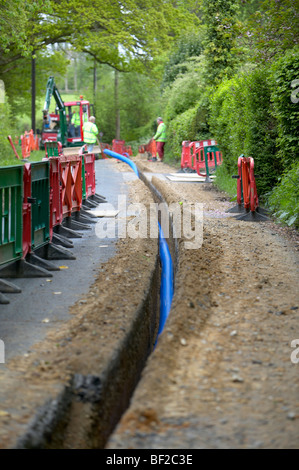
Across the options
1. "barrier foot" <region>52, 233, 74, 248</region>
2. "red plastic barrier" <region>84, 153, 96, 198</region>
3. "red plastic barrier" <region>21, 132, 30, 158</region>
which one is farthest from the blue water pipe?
"red plastic barrier" <region>21, 132, 30, 158</region>

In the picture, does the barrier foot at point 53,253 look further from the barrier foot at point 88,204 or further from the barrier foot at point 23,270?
the barrier foot at point 88,204

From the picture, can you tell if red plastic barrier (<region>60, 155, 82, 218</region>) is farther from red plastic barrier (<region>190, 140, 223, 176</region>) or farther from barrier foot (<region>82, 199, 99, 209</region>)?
red plastic barrier (<region>190, 140, 223, 176</region>)

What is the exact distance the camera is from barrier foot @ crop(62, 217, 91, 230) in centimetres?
1155

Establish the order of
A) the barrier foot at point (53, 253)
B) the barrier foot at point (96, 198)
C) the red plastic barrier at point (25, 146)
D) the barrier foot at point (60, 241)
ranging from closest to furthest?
the barrier foot at point (53, 253) → the barrier foot at point (60, 241) → the barrier foot at point (96, 198) → the red plastic barrier at point (25, 146)

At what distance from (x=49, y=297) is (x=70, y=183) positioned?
14.9 feet

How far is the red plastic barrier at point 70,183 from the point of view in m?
10.8

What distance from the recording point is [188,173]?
24.7 metres

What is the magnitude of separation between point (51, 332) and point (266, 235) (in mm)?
5927

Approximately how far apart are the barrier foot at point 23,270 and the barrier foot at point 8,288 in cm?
66

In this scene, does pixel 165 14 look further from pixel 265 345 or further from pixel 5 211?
pixel 265 345

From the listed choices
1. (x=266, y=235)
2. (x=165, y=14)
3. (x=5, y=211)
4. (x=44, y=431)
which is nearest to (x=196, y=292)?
(x=5, y=211)
